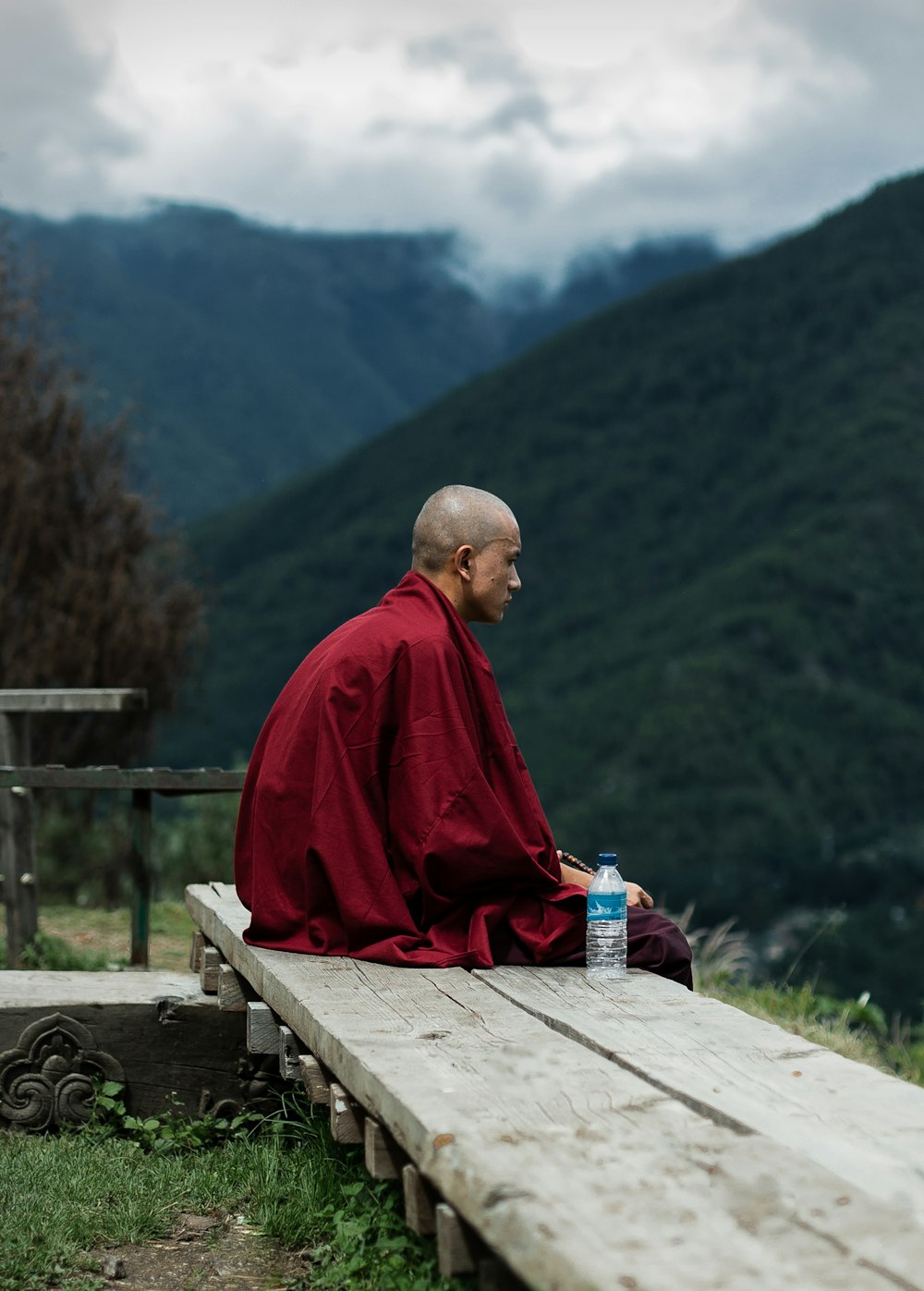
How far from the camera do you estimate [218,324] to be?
390 feet

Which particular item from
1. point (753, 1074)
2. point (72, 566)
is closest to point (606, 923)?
point (753, 1074)

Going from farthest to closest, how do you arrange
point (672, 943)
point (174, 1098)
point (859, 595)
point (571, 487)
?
1. point (571, 487)
2. point (859, 595)
3. point (174, 1098)
4. point (672, 943)

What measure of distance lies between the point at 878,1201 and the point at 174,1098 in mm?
2416

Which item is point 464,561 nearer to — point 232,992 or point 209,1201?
point 232,992

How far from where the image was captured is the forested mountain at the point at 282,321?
346ft

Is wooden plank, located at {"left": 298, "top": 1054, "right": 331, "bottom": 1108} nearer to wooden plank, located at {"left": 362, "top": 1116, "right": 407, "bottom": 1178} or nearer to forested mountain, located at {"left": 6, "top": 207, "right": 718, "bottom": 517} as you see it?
wooden plank, located at {"left": 362, "top": 1116, "right": 407, "bottom": 1178}

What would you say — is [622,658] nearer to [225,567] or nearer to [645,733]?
[645,733]

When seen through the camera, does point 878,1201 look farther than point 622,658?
No

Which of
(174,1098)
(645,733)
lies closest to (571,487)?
(645,733)

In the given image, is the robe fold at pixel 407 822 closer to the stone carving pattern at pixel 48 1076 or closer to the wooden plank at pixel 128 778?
the stone carving pattern at pixel 48 1076

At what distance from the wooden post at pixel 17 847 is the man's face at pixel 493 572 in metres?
3.33

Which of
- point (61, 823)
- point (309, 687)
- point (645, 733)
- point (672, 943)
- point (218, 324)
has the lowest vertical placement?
point (645, 733)

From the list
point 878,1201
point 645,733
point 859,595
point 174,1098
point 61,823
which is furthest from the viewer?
point 859,595

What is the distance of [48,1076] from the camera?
3795 mm
